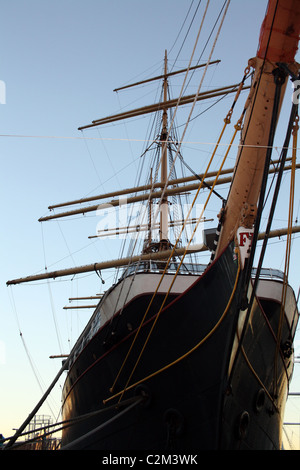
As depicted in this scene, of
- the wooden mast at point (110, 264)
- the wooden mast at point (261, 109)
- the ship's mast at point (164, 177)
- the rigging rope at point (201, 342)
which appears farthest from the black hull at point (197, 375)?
the ship's mast at point (164, 177)

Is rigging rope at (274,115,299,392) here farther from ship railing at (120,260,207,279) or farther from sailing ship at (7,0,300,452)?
ship railing at (120,260,207,279)

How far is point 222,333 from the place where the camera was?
696cm

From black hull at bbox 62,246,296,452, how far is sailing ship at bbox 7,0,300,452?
0.06 ft

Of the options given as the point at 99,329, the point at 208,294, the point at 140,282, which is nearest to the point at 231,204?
the point at 208,294

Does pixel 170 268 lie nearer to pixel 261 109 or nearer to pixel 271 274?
pixel 271 274

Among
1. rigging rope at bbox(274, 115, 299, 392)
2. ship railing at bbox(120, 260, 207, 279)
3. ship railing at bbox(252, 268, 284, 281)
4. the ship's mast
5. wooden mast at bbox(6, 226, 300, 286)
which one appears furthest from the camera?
the ship's mast

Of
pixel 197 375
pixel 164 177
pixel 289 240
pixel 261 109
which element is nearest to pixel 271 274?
pixel 289 240

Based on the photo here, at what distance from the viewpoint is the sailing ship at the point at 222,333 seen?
675 centimetres

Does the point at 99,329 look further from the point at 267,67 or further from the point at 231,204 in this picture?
the point at 267,67

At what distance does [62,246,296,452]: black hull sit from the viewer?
22.6ft

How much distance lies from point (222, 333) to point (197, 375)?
86 cm

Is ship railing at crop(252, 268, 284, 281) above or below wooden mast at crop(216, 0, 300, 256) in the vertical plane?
below

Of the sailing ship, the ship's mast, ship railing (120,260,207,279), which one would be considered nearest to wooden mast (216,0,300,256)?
the sailing ship

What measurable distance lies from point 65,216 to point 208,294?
643 inches
